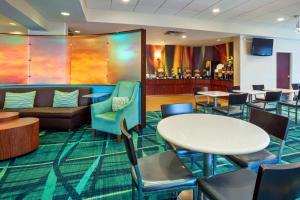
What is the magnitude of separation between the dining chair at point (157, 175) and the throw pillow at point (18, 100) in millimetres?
3896

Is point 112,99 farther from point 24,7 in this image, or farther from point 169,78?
point 169,78

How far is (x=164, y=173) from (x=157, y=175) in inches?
2.4

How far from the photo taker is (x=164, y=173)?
152 centimetres

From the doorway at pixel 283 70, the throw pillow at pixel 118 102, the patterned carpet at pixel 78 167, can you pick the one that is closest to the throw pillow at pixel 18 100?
the patterned carpet at pixel 78 167

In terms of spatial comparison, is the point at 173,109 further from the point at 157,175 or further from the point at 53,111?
the point at 53,111

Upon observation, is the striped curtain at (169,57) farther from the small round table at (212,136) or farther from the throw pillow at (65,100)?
the small round table at (212,136)

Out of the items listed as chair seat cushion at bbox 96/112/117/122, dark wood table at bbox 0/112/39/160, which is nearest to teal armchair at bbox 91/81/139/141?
chair seat cushion at bbox 96/112/117/122

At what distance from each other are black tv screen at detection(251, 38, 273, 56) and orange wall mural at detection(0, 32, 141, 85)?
5381 millimetres

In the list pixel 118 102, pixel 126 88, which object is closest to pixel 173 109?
pixel 118 102

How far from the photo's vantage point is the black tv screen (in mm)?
7391

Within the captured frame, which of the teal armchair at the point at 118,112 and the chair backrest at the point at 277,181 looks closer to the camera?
the chair backrest at the point at 277,181

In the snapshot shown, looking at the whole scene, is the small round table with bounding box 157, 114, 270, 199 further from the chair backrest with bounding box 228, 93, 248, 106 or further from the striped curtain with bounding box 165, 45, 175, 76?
the striped curtain with bounding box 165, 45, 175, 76

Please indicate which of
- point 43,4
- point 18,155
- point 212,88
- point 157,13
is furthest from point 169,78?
point 18,155

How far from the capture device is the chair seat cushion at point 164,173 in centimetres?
139
